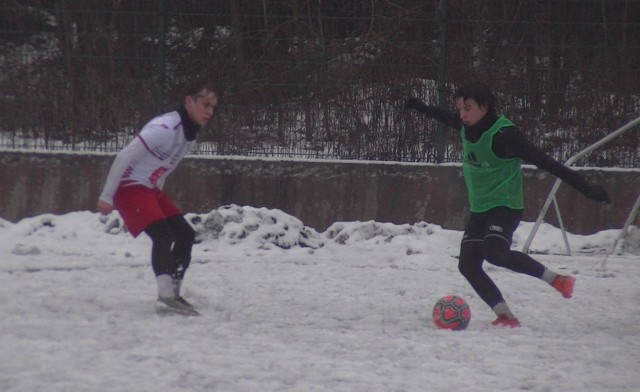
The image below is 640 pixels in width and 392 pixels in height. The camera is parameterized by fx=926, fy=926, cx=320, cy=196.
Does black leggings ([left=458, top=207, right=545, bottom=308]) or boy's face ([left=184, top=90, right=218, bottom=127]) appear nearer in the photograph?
black leggings ([left=458, top=207, right=545, bottom=308])

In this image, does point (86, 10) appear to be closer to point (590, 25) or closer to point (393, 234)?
point (393, 234)

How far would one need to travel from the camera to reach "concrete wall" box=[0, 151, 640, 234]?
10.0 meters

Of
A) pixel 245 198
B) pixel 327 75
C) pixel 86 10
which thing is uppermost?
pixel 86 10

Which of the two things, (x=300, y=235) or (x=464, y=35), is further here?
(x=464, y=35)

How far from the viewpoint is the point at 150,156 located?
20.1ft

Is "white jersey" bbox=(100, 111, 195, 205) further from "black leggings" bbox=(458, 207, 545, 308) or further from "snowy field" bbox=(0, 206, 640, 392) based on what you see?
"black leggings" bbox=(458, 207, 545, 308)

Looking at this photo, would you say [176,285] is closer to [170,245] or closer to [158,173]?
[170,245]

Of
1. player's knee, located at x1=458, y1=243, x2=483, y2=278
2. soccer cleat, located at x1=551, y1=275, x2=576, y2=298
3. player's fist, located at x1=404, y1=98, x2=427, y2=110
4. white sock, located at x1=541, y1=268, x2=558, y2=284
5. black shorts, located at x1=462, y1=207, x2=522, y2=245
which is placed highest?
player's fist, located at x1=404, y1=98, x2=427, y2=110

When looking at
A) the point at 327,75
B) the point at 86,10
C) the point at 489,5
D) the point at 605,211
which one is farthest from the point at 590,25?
the point at 86,10

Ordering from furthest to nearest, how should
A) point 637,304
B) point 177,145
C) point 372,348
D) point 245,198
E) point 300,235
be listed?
point 245,198, point 300,235, point 637,304, point 177,145, point 372,348

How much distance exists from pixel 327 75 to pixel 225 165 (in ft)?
4.98

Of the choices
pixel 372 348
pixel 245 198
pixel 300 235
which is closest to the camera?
pixel 372 348

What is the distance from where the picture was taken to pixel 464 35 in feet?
33.8

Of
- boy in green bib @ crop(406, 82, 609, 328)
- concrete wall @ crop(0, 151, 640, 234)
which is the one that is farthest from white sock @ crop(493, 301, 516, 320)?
concrete wall @ crop(0, 151, 640, 234)
